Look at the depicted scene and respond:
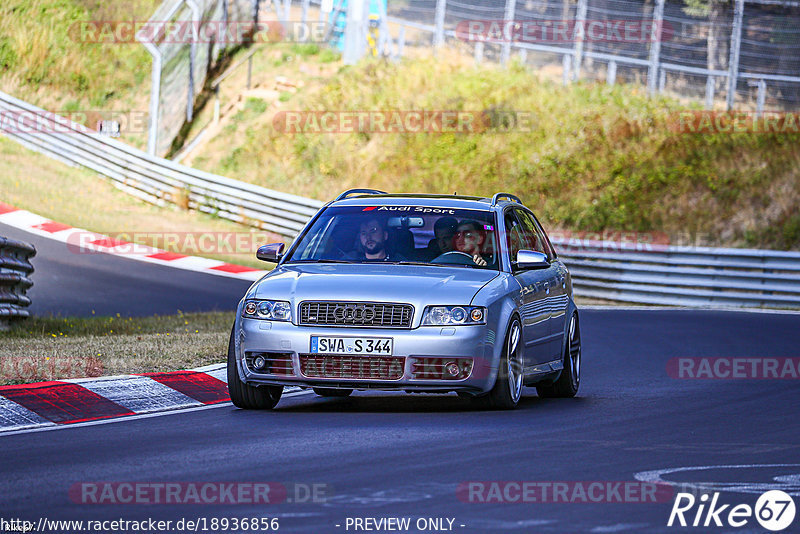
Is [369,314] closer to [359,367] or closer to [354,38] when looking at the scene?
[359,367]

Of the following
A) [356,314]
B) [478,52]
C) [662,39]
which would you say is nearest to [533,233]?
[356,314]

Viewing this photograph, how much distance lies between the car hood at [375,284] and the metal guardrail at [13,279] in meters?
5.70

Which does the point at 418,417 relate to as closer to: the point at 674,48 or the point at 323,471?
the point at 323,471

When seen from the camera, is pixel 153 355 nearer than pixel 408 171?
Yes

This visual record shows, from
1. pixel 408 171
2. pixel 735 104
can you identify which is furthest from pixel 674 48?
pixel 408 171

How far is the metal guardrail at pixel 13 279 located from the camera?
15336mm

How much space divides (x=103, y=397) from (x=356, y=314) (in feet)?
6.25

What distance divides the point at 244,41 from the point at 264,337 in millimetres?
33685

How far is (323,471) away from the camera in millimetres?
7297

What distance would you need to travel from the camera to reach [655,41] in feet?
108

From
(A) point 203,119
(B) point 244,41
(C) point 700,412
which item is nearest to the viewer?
(C) point 700,412

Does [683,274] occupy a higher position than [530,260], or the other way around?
[530,260]
